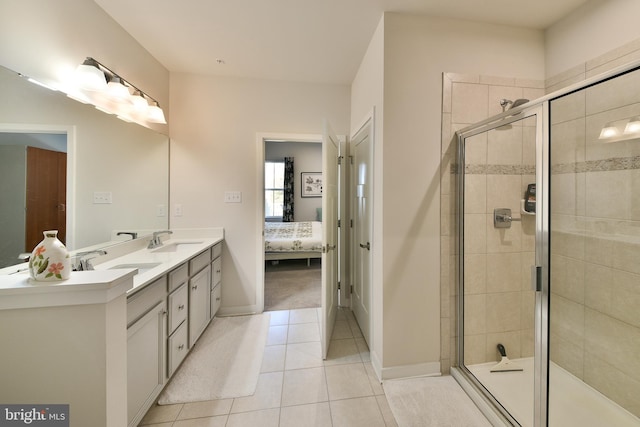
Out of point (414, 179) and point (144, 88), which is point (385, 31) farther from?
point (144, 88)

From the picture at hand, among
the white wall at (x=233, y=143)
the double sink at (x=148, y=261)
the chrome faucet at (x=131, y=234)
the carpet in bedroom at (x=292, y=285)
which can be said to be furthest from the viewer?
the carpet in bedroom at (x=292, y=285)

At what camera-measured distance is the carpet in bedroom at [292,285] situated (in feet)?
9.70

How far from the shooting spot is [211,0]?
1.60m

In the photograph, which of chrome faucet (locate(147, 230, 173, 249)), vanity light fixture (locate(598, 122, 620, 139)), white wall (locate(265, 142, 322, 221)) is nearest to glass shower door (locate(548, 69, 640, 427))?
vanity light fixture (locate(598, 122, 620, 139))

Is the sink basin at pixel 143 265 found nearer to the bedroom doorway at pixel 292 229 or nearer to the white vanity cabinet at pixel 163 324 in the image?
the white vanity cabinet at pixel 163 324

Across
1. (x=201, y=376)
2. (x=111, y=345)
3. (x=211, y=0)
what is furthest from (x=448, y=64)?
(x=201, y=376)

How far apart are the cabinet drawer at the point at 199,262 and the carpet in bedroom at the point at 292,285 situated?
3.31 feet

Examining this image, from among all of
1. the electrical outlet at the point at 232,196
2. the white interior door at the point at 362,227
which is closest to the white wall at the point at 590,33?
the white interior door at the point at 362,227

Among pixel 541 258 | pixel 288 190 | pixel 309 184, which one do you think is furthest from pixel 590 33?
pixel 288 190

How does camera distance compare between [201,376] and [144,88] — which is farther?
[144,88]

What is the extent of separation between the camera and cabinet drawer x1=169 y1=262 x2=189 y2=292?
1649 mm

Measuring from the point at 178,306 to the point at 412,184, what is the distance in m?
1.97

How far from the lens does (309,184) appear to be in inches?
257

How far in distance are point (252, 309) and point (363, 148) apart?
2168 millimetres
